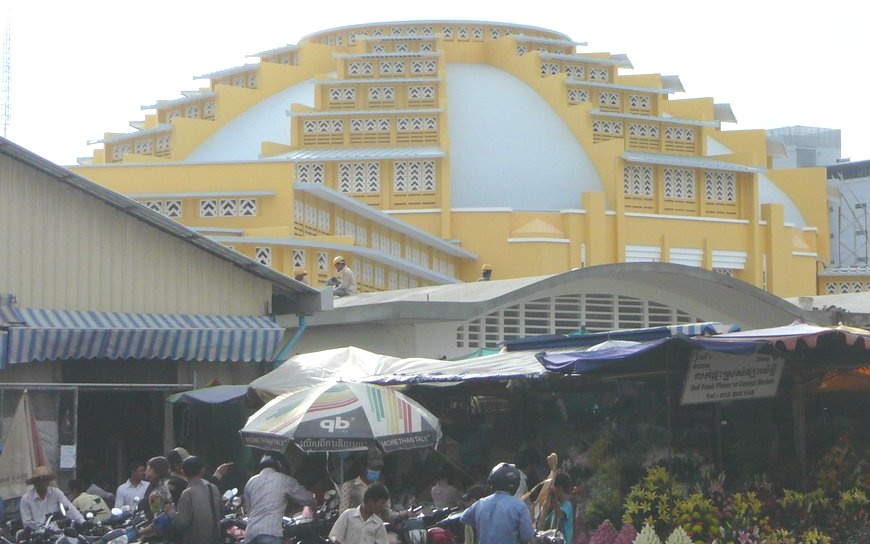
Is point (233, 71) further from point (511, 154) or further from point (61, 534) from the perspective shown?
point (61, 534)

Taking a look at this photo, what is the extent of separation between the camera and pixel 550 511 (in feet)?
43.8

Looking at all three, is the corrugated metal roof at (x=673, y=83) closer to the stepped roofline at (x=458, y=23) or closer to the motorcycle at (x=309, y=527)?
the stepped roofline at (x=458, y=23)

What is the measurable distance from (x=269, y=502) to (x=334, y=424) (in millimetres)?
887

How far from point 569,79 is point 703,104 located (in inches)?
186

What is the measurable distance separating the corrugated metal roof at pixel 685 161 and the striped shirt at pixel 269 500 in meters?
29.6

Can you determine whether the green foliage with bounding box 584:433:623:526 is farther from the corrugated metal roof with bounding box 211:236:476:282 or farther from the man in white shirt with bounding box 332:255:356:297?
the corrugated metal roof with bounding box 211:236:476:282

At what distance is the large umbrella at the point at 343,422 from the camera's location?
13.3 m

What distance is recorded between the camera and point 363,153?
132 ft

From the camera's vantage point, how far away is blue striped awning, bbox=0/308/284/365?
52.9 feet

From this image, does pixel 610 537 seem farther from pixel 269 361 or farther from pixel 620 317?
pixel 620 317

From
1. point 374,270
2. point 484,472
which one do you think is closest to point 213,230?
point 374,270

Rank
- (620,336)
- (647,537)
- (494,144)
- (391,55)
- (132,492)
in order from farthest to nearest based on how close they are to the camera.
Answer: (391,55) → (494,144) → (132,492) → (620,336) → (647,537)

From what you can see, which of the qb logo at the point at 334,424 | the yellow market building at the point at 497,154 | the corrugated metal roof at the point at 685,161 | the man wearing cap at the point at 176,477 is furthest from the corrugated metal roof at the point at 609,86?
the qb logo at the point at 334,424

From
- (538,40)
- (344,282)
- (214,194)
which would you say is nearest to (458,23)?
(538,40)
